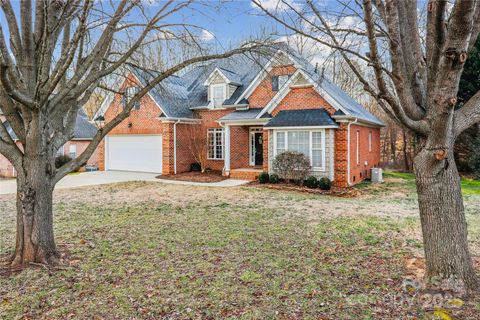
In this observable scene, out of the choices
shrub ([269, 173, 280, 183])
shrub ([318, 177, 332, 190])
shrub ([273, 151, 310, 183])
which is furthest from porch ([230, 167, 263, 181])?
shrub ([318, 177, 332, 190])

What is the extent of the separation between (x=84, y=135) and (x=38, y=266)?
78.7 feet

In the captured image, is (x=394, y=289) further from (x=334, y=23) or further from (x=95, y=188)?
(x=95, y=188)

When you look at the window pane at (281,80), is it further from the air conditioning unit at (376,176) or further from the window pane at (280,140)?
the air conditioning unit at (376,176)

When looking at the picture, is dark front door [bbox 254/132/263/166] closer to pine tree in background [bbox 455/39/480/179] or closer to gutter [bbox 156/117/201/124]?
gutter [bbox 156/117/201/124]

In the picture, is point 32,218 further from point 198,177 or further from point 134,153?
point 134,153

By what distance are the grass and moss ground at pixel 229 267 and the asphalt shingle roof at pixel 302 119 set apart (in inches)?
220

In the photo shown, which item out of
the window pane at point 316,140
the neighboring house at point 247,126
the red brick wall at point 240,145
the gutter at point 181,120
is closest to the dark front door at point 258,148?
the neighboring house at point 247,126

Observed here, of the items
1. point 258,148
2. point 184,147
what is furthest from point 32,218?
point 184,147

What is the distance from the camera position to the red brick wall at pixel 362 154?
15919 millimetres

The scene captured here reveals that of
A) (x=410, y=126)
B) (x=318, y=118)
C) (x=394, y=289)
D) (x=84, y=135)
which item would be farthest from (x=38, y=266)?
(x=84, y=135)

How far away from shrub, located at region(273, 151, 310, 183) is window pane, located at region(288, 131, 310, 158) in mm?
425

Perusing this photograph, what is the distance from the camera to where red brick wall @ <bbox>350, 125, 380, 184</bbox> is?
15.9 meters

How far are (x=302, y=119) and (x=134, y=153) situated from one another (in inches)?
455

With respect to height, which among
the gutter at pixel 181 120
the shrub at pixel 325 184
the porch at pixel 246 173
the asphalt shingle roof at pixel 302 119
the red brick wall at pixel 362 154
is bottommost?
the shrub at pixel 325 184
